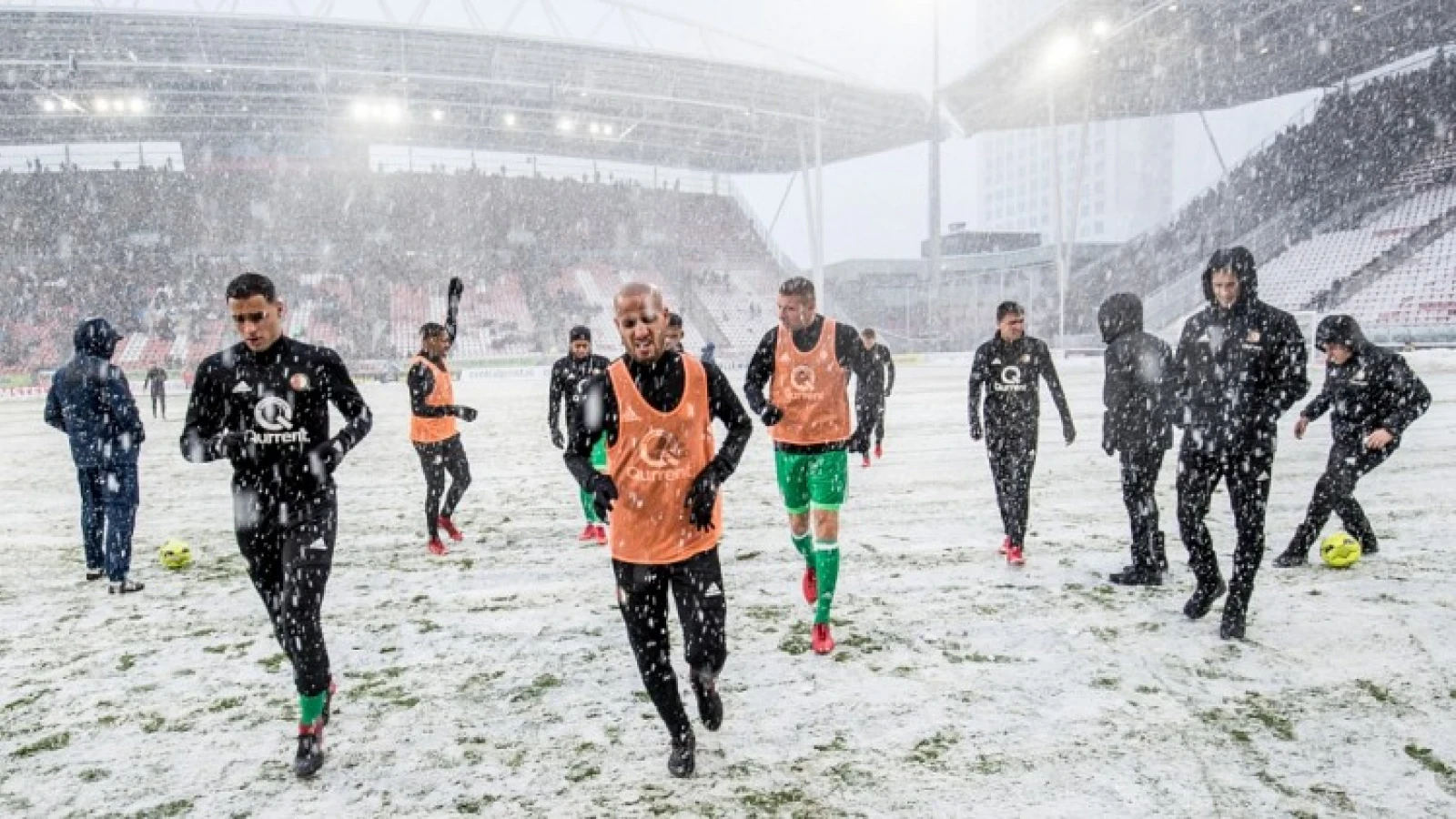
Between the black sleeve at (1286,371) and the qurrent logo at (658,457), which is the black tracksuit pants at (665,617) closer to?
the qurrent logo at (658,457)

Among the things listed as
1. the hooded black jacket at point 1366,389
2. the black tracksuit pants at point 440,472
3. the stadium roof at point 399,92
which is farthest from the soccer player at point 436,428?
the stadium roof at point 399,92

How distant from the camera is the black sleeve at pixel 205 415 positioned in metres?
3.23

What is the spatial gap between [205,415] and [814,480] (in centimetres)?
282

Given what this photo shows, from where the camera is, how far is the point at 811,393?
445 centimetres

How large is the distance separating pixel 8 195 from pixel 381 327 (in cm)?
1779

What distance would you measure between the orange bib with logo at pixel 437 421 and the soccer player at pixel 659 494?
3.70m

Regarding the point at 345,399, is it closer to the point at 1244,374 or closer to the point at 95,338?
the point at 95,338

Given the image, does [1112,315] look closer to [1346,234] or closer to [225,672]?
[225,672]

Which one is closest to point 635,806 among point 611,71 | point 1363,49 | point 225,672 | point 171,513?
point 225,672

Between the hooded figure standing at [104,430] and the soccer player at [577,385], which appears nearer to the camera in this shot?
the hooded figure standing at [104,430]

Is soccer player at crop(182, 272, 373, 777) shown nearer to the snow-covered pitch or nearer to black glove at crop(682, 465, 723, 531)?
the snow-covered pitch

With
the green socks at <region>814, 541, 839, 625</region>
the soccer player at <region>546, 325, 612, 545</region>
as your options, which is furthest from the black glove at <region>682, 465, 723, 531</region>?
the soccer player at <region>546, 325, 612, 545</region>

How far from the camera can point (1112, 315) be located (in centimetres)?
522

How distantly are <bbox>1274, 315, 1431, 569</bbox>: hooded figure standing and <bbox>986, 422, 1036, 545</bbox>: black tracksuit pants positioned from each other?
1.62 meters
